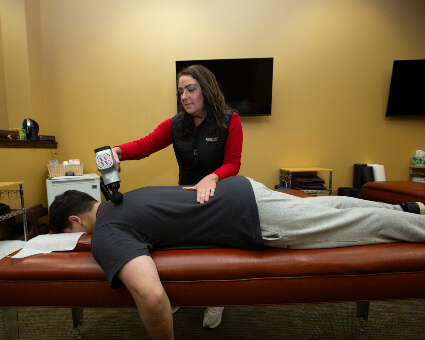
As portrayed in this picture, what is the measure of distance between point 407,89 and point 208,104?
2662 mm

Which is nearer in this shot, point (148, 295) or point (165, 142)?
point (148, 295)

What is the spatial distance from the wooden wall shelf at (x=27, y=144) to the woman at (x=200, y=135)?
1.58 meters

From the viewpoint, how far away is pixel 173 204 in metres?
0.81

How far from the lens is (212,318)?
44.6 inches

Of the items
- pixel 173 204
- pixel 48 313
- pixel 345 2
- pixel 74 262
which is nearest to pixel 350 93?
pixel 345 2

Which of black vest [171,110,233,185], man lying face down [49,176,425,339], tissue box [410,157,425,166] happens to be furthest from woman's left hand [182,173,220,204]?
tissue box [410,157,425,166]

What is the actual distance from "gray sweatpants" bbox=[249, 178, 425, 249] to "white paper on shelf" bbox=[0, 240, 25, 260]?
6.12 feet

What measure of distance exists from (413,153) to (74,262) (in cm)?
353

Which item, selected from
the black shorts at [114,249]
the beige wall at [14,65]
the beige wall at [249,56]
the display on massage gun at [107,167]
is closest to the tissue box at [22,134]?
the beige wall at [14,65]

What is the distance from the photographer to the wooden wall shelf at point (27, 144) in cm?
204

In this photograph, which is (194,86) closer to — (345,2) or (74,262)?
(74,262)

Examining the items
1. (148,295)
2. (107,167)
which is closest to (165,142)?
(107,167)

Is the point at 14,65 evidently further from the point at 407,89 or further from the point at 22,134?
the point at 407,89

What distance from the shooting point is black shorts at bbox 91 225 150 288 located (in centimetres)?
66
